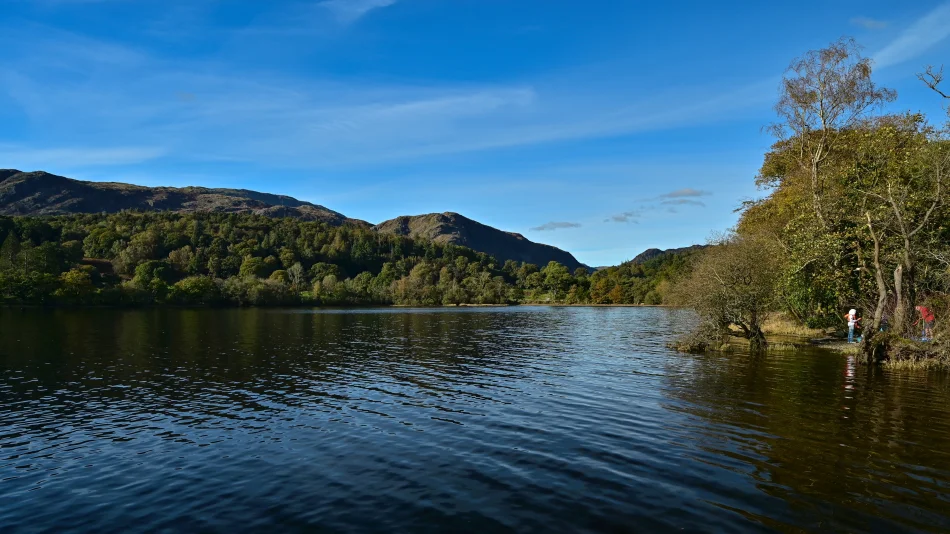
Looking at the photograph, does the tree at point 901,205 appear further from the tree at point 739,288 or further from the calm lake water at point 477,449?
the tree at point 739,288

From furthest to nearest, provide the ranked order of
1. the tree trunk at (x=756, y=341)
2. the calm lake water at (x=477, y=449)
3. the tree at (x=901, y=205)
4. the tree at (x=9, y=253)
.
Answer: the tree at (x=9, y=253) → the tree trunk at (x=756, y=341) → the tree at (x=901, y=205) → the calm lake water at (x=477, y=449)

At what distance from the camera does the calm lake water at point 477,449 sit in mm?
11594

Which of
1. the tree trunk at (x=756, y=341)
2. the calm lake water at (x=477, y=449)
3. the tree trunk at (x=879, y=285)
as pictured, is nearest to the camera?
the calm lake water at (x=477, y=449)

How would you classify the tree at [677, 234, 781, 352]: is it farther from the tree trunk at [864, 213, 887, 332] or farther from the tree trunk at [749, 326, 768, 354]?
the tree trunk at [864, 213, 887, 332]

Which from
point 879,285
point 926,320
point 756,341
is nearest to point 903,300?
point 879,285

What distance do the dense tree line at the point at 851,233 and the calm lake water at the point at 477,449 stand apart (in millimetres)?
6306

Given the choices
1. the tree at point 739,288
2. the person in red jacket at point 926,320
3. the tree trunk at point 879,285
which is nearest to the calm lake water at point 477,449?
the tree trunk at point 879,285

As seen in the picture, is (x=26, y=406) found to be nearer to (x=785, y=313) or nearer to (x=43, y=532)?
(x=43, y=532)

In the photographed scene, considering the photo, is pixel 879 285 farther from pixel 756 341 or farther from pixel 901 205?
pixel 756 341

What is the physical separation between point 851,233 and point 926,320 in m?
7.20

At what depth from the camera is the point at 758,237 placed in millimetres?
44031

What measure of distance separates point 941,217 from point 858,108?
8.54 m

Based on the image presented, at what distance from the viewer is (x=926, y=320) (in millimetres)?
33031

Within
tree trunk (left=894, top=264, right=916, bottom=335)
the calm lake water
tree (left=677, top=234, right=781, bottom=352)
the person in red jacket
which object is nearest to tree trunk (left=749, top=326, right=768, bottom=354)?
tree (left=677, top=234, right=781, bottom=352)
